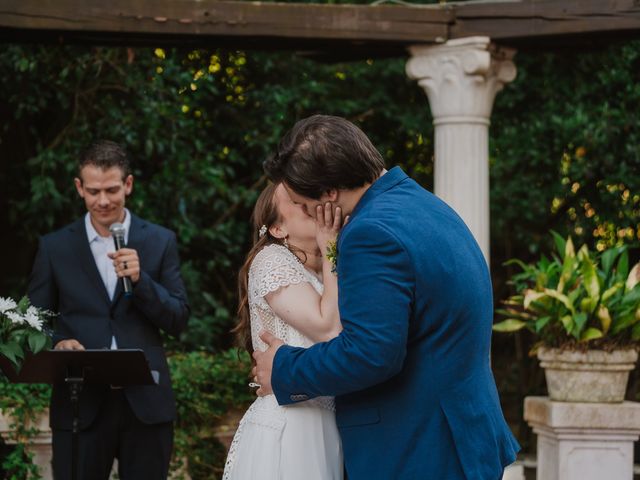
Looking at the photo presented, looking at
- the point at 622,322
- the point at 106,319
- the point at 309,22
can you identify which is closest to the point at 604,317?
the point at 622,322

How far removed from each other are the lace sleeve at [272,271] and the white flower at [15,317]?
1046mm

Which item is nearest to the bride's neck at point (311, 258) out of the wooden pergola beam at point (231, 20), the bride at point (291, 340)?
the bride at point (291, 340)

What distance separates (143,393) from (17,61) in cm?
363

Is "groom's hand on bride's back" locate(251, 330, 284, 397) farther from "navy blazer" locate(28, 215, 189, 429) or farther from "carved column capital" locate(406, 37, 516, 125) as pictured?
"carved column capital" locate(406, 37, 516, 125)

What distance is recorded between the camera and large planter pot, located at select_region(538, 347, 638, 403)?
5.44 meters

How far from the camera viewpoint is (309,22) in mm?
5664

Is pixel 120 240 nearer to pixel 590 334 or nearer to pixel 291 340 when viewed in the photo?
pixel 291 340


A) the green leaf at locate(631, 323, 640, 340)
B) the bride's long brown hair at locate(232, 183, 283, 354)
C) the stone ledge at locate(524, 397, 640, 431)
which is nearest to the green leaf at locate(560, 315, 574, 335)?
the green leaf at locate(631, 323, 640, 340)

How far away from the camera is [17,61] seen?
7.39 metres

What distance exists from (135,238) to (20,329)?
914mm

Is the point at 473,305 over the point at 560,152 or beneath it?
beneath

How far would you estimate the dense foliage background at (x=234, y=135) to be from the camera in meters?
7.84

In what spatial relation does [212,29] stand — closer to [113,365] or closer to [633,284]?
[113,365]

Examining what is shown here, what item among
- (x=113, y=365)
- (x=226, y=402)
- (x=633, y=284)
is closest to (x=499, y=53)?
(x=633, y=284)
